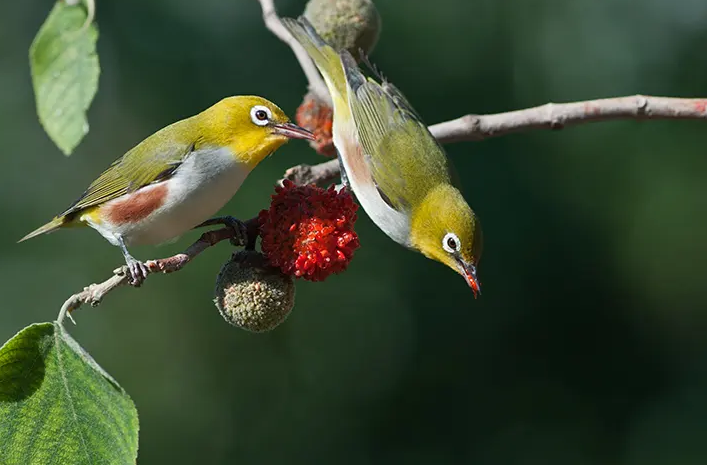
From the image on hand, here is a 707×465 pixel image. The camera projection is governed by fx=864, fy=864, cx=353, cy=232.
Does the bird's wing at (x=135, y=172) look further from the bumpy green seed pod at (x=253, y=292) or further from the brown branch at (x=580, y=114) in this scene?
the brown branch at (x=580, y=114)

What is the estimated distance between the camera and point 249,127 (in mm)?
2398

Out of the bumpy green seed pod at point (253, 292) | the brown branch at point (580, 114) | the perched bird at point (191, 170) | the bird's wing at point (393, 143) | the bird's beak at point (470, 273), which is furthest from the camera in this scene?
the bird's wing at point (393, 143)

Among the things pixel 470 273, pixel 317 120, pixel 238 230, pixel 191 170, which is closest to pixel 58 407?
pixel 238 230

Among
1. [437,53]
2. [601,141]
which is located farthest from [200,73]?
[601,141]

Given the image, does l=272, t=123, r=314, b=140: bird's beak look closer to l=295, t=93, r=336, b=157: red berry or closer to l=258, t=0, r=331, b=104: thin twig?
l=258, t=0, r=331, b=104: thin twig

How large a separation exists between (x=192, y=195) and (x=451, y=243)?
119 centimetres

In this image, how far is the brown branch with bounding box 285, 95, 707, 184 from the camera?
2.75 meters

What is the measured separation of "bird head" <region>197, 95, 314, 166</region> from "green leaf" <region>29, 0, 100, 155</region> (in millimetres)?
355

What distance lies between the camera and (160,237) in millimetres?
2467

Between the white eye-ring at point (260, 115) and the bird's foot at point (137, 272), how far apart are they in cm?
53

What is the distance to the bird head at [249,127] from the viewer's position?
7.72 ft

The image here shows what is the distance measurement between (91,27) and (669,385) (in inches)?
324

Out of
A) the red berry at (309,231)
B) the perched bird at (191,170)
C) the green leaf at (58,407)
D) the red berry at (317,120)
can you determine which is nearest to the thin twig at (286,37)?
the red berry at (317,120)

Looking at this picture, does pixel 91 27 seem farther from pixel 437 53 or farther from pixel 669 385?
pixel 669 385
